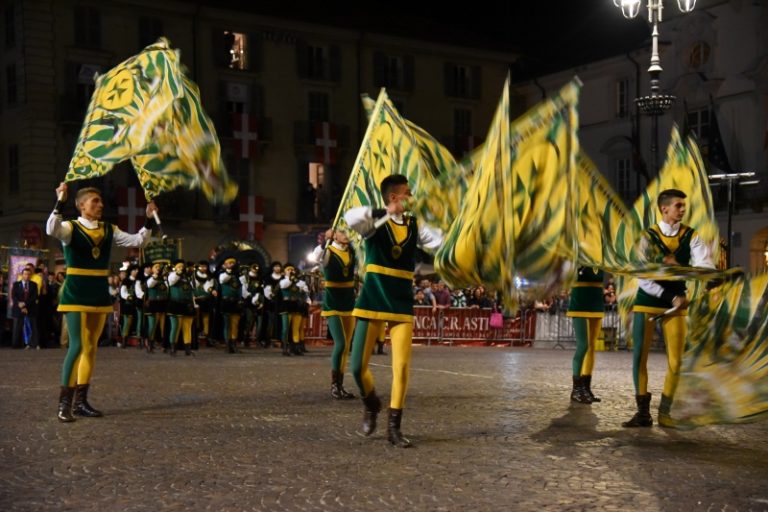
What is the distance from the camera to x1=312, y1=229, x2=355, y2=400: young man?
36.5 ft

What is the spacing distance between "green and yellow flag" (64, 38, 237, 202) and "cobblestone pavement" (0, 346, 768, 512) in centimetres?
251

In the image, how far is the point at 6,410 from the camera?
965 cm

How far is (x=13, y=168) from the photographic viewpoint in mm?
40312

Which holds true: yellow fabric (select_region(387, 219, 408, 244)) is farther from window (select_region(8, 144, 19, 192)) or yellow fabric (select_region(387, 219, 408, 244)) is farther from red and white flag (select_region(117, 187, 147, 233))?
window (select_region(8, 144, 19, 192))

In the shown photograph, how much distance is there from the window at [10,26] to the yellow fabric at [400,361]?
3586cm

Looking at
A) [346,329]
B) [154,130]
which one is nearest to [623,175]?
[346,329]

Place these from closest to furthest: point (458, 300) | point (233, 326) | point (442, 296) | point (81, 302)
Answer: point (81, 302)
point (233, 326)
point (442, 296)
point (458, 300)

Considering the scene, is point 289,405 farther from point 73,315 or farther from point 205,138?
point 205,138

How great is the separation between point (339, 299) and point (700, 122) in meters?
31.2

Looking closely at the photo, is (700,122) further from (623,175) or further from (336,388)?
(336,388)

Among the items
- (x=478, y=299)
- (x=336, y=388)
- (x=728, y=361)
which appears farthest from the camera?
(x=478, y=299)

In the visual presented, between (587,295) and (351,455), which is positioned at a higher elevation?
(587,295)

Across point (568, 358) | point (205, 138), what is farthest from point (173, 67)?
point (568, 358)

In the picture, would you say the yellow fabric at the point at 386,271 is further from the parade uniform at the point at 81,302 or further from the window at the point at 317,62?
the window at the point at 317,62
